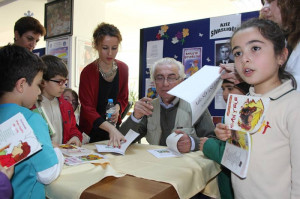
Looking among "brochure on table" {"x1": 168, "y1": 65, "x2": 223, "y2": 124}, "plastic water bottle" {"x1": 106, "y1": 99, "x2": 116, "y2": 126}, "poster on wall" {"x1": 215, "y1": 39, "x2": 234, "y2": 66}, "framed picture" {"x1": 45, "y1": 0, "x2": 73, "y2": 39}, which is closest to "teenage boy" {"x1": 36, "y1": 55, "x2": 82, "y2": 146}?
"plastic water bottle" {"x1": 106, "y1": 99, "x2": 116, "y2": 126}

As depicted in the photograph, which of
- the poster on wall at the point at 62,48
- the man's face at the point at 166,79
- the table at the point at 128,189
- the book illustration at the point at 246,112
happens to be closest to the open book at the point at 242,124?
the book illustration at the point at 246,112

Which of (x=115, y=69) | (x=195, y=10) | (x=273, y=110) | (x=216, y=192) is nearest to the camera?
(x=273, y=110)

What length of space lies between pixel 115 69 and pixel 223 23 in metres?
1.13

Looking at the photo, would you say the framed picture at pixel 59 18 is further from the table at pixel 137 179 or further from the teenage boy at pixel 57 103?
the table at pixel 137 179

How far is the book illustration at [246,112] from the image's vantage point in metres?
0.94

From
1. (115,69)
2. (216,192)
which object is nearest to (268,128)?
(216,192)

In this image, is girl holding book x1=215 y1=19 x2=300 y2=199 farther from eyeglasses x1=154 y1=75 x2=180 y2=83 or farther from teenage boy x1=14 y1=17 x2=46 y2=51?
teenage boy x1=14 y1=17 x2=46 y2=51

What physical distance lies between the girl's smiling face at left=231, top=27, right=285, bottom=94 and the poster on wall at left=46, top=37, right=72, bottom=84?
3808 millimetres

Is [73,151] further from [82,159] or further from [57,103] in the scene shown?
[57,103]

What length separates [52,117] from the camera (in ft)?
6.46

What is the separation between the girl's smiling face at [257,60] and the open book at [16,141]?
87 cm

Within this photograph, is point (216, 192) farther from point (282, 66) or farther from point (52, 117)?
point (52, 117)

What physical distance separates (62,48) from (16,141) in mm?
3891

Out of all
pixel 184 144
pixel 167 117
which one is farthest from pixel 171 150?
pixel 167 117
